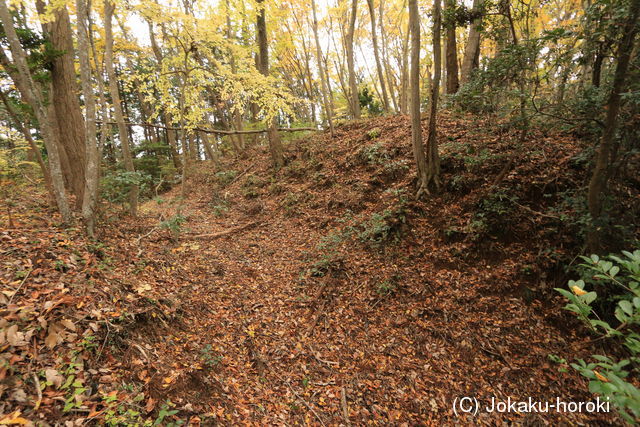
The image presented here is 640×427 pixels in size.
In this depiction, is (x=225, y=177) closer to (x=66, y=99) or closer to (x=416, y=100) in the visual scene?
(x=66, y=99)

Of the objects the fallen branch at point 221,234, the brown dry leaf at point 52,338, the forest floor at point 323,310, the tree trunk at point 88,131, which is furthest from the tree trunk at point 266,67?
the brown dry leaf at point 52,338

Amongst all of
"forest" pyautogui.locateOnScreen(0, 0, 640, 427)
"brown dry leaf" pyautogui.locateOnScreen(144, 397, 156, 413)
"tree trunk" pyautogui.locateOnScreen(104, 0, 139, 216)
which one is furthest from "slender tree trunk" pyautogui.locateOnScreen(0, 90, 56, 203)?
"brown dry leaf" pyautogui.locateOnScreen(144, 397, 156, 413)

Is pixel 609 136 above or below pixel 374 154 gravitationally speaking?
below

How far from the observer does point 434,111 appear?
22.0ft

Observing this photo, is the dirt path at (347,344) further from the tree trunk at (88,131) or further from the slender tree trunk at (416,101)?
the slender tree trunk at (416,101)

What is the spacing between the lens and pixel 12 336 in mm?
2832

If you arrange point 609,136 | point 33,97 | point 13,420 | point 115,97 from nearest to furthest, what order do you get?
point 13,420 → point 609,136 → point 33,97 → point 115,97

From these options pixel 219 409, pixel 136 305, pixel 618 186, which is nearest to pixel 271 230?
pixel 136 305

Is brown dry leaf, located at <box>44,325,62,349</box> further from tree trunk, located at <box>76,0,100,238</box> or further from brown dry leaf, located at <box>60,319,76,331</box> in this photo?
tree trunk, located at <box>76,0,100,238</box>

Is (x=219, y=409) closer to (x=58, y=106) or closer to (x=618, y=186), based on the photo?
(x=618, y=186)

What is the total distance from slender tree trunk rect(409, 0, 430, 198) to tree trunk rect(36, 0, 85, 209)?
7991mm

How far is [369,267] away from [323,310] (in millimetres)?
1478

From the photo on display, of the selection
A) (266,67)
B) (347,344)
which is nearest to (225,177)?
(266,67)

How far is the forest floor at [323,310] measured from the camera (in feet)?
10.5
